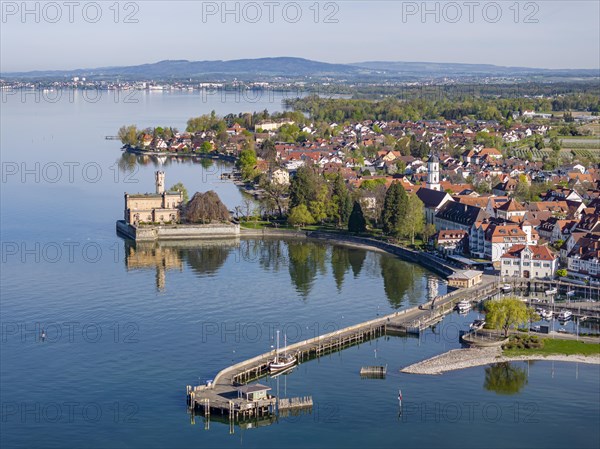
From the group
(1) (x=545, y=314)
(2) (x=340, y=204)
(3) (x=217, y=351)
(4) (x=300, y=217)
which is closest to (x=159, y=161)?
(4) (x=300, y=217)

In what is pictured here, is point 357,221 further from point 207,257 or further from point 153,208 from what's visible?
point 153,208

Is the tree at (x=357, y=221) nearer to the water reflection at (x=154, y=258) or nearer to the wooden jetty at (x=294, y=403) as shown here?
the water reflection at (x=154, y=258)

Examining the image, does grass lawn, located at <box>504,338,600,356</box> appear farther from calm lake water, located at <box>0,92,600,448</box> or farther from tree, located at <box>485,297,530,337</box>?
tree, located at <box>485,297,530,337</box>

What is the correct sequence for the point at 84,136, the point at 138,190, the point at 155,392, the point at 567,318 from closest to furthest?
the point at 155,392 → the point at 567,318 → the point at 138,190 → the point at 84,136

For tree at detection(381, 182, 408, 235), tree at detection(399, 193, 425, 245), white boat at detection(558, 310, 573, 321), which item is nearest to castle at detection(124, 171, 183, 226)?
tree at detection(381, 182, 408, 235)

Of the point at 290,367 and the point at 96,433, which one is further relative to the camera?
the point at 290,367

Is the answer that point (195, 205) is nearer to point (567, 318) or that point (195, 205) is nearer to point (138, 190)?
point (138, 190)

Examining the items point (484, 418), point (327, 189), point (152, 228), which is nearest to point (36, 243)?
point (152, 228)
